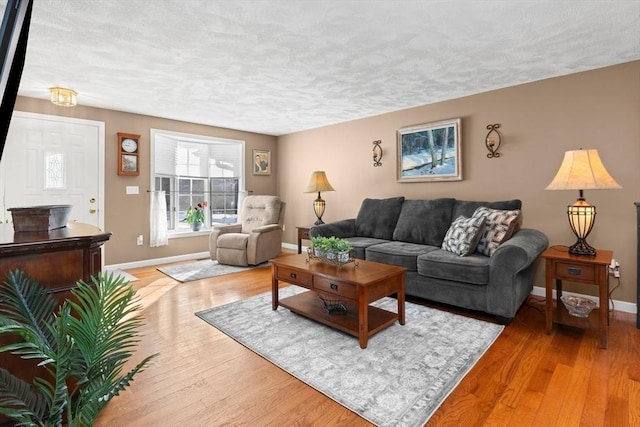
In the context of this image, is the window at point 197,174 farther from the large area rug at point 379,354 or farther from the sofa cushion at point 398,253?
the sofa cushion at point 398,253

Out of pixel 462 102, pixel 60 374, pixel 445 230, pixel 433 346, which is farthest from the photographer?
pixel 462 102

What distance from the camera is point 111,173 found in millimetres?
4535

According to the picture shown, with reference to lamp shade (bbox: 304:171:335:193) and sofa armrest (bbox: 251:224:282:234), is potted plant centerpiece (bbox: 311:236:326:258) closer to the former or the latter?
sofa armrest (bbox: 251:224:282:234)

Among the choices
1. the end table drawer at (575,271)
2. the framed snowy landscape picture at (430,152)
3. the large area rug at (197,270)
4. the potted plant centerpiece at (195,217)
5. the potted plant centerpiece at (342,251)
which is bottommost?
the large area rug at (197,270)

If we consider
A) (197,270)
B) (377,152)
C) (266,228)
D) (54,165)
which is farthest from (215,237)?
(377,152)

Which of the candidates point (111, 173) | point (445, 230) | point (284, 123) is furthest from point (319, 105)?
point (111, 173)

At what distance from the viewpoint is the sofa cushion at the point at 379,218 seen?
419 cm

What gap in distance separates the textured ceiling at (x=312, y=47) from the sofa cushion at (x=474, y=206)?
1277 millimetres

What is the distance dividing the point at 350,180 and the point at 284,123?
1.44m

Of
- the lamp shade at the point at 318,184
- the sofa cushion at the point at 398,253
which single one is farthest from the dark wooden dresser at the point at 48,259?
the lamp shade at the point at 318,184

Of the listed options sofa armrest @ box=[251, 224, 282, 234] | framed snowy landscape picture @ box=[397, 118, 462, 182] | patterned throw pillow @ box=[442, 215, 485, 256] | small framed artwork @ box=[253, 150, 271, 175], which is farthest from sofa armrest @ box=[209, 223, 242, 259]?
patterned throw pillow @ box=[442, 215, 485, 256]

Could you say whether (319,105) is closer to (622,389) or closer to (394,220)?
(394,220)

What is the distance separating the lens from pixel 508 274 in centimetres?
258

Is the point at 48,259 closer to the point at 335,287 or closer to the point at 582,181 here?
the point at 335,287
